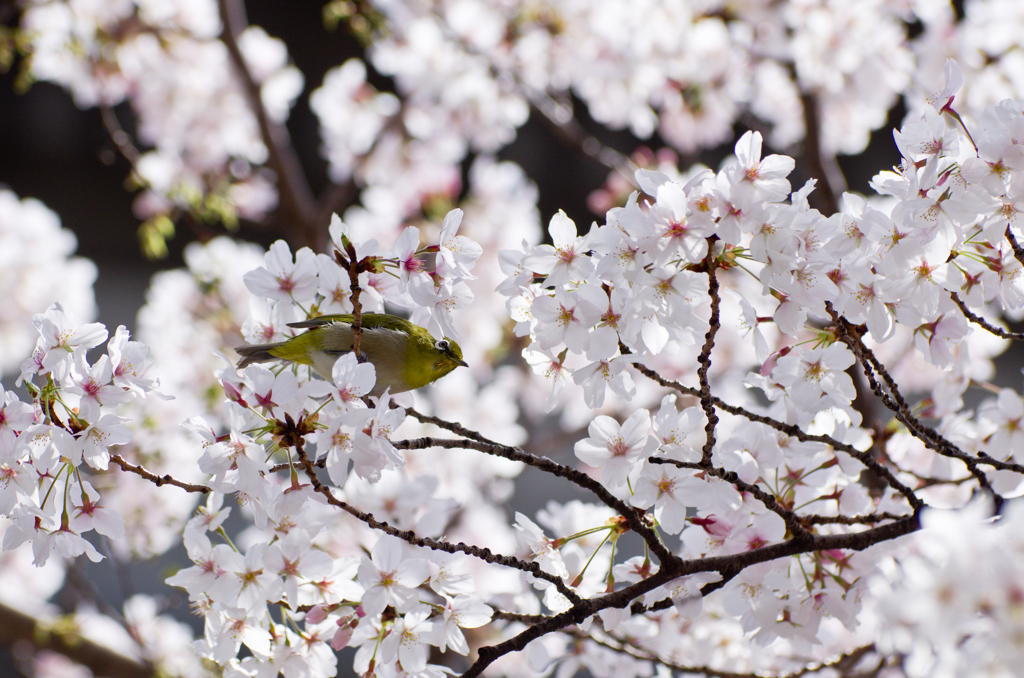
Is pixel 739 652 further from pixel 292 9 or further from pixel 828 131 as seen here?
pixel 292 9

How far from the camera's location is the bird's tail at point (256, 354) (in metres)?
1.14

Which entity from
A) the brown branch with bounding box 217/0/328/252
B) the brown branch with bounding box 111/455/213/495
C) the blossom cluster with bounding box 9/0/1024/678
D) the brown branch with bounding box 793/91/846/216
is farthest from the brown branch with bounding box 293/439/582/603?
the brown branch with bounding box 217/0/328/252

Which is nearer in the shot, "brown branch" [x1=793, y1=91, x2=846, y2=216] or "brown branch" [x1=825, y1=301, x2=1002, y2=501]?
"brown branch" [x1=825, y1=301, x2=1002, y2=501]

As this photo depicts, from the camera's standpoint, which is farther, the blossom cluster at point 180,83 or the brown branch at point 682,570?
the blossom cluster at point 180,83

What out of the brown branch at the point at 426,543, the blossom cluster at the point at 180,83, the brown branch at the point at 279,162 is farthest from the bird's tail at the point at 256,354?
the blossom cluster at the point at 180,83

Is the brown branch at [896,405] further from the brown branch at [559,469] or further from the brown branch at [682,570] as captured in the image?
the brown branch at [559,469]

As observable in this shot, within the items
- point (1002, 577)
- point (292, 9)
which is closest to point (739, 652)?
point (1002, 577)

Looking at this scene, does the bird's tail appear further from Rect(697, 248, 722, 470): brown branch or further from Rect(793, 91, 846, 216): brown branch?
Rect(793, 91, 846, 216): brown branch

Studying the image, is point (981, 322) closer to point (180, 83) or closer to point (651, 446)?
point (651, 446)

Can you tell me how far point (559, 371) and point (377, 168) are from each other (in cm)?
256

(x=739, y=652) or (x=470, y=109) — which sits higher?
(x=470, y=109)

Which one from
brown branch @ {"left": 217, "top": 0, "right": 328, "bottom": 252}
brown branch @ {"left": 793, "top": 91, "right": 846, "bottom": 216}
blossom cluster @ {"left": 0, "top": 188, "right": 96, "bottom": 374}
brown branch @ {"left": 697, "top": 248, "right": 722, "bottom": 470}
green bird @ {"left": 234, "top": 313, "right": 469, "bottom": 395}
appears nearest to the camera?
brown branch @ {"left": 697, "top": 248, "right": 722, "bottom": 470}

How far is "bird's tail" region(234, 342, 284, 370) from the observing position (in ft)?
3.75

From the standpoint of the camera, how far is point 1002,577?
0.49m
